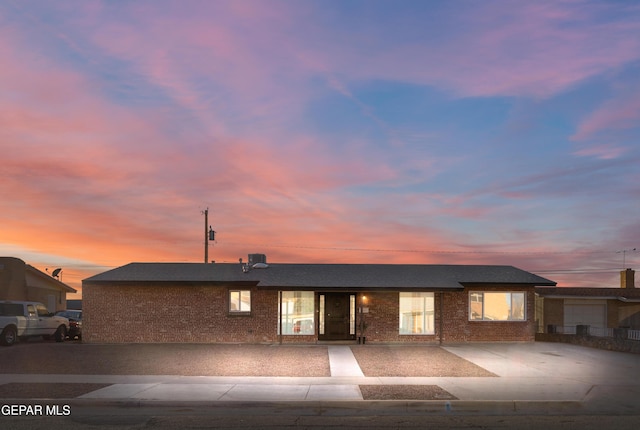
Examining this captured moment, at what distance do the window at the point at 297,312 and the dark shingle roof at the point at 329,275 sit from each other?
800 mm

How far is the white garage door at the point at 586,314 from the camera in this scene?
41625 millimetres

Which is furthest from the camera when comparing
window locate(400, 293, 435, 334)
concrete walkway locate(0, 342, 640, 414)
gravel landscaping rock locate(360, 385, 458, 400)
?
window locate(400, 293, 435, 334)

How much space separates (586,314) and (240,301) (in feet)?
89.3

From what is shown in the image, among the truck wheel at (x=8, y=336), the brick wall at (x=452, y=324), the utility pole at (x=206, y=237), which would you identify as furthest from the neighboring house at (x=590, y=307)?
the truck wheel at (x=8, y=336)

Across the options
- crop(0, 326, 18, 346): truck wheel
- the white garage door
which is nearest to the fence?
the white garage door

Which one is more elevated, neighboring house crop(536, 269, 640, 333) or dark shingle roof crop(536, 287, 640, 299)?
dark shingle roof crop(536, 287, 640, 299)

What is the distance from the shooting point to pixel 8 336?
26953mm

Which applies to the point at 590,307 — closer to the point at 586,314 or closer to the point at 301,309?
the point at 586,314

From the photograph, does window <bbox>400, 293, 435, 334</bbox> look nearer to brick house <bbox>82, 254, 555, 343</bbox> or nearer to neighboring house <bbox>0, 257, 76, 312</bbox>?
brick house <bbox>82, 254, 555, 343</bbox>

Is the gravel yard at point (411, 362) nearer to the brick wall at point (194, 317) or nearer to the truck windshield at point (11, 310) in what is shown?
the brick wall at point (194, 317)

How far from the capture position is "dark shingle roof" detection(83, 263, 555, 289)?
27.7 metres

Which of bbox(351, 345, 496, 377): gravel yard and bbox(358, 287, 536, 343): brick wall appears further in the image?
bbox(358, 287, 536, 343): brick wall

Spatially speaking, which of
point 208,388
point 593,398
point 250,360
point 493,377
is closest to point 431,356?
point 493,377

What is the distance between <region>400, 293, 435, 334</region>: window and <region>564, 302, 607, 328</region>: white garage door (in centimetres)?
1814
